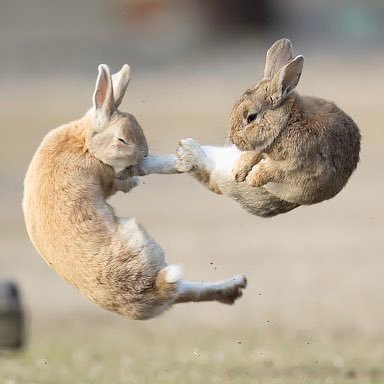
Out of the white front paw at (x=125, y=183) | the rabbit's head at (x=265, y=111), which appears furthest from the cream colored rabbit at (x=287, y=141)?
→ the white front paw at (x=125, y=183)

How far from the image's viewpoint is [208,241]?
1997 cm

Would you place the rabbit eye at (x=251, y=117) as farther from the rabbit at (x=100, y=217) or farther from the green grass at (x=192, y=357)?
the green grass at (x=192, y=357)

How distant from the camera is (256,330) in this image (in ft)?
44.3

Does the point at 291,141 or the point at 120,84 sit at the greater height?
the point at 120,84

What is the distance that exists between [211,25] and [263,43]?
5224mm

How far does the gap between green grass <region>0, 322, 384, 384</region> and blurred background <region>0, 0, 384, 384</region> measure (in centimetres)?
2

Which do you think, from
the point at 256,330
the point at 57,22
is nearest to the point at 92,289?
the point at 256,330

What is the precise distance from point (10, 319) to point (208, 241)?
8.37 metres

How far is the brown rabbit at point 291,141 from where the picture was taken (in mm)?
7430

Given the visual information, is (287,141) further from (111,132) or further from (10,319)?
(10,319)

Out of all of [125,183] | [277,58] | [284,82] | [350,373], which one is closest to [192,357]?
[350,373]

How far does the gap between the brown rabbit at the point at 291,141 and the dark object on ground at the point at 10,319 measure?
4.57 m

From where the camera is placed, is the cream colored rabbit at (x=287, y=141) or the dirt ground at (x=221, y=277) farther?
the dirt ground at (x=221, y=277)

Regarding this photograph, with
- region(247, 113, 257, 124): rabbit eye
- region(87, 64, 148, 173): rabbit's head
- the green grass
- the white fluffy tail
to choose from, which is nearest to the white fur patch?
region(247, 113, 257, 124): rabbit eye
